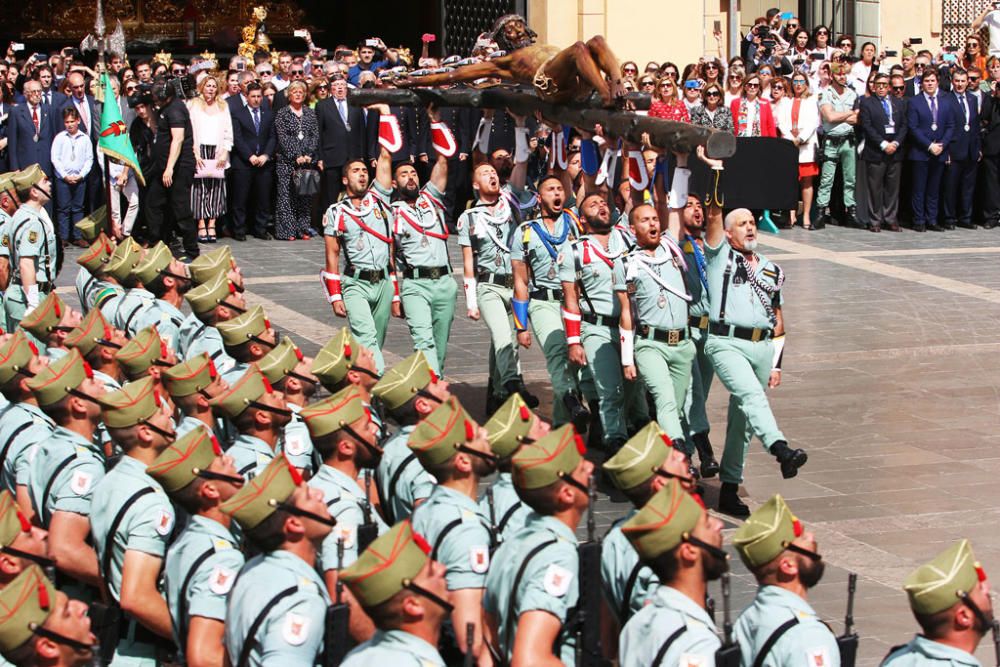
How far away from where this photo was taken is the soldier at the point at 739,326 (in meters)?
10.4

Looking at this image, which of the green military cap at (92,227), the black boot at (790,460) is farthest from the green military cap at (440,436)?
the green military cap at (92,227)

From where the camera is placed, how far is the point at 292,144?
20047mm

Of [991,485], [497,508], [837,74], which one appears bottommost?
[991,485]

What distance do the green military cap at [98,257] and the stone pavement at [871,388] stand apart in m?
2.64

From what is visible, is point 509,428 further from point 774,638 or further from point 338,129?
point 338,129

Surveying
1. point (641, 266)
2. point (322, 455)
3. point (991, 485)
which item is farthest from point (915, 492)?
point (322, 455)

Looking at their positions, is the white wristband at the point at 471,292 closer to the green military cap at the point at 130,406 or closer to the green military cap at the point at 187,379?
the green military cap at the point at 187,379

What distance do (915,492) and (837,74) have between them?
11211mm

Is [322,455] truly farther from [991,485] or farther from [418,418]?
[991,485]

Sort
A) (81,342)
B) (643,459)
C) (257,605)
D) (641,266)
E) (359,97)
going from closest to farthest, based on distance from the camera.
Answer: (257,605), (643,459), (81,342), (641,266), (359,97)

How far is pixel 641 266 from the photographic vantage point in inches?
421

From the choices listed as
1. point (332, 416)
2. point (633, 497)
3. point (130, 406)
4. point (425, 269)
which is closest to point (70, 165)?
point (425, 269)

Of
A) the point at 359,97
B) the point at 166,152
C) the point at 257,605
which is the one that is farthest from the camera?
the point at 166,152

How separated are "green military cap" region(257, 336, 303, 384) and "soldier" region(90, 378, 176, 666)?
Result: 1.61 metres
